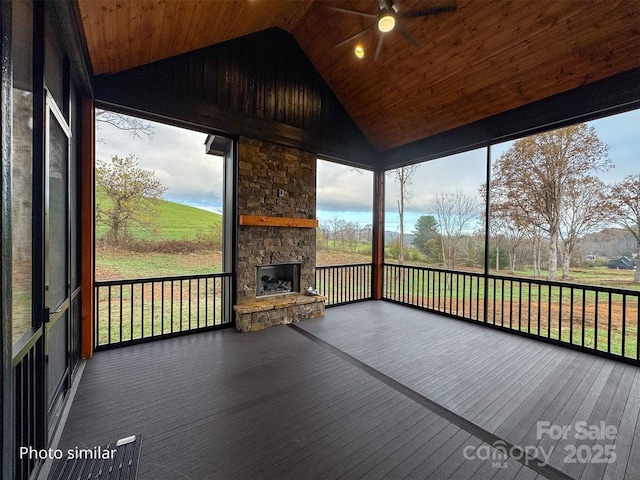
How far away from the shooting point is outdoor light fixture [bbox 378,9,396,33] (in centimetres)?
274

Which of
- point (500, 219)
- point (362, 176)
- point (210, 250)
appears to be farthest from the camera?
point (362, 176)

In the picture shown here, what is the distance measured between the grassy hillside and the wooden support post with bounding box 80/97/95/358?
0.41 m

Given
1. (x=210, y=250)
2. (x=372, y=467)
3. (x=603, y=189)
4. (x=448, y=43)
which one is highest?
(x=448, y=43)

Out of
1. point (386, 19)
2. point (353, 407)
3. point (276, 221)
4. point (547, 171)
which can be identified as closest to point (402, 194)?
point (547, 171)

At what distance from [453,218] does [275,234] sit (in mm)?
3940

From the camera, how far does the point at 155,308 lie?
13.8 feet

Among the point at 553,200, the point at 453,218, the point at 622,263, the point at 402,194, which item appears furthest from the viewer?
the point at 402,194

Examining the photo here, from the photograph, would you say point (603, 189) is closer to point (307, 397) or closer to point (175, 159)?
point (307, 397)

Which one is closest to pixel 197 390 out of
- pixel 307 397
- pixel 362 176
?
pixel 307 397

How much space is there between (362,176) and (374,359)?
4263 millimetres

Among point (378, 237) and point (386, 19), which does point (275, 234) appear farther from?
point (386, 19)

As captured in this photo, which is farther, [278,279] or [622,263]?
[278,279]

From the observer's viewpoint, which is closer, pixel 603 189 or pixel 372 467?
pixel 372 467

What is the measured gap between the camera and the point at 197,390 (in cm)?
250
